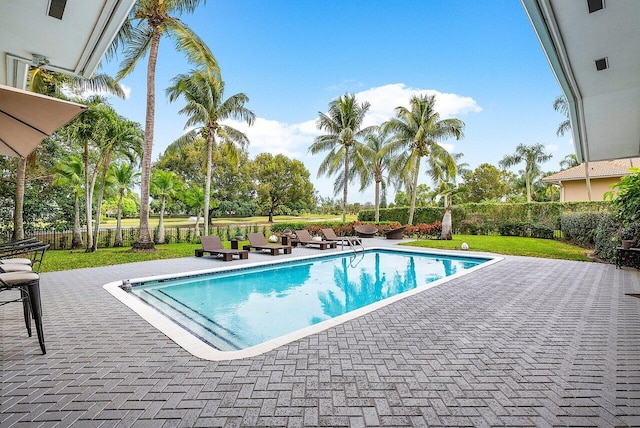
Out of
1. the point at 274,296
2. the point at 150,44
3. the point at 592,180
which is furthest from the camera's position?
the point at 592,180

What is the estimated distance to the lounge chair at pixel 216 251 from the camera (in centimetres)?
1109

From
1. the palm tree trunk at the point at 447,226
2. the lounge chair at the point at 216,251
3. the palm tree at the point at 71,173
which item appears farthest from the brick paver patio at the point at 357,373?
the palm tree trunk at the point at 447,226

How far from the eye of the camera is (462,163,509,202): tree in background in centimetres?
4100

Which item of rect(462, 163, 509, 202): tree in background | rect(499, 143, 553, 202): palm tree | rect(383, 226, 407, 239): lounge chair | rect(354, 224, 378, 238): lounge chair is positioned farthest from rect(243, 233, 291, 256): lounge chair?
rect(499, 143, 553, 202): palm tree

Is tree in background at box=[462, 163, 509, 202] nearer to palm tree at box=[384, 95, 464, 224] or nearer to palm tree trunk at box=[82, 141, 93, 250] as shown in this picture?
palm tree at box=[384, 95, 464, 224]

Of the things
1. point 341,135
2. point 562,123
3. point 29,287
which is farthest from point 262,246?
point 562,123

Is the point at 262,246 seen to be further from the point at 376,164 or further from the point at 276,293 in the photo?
the point at 376,164

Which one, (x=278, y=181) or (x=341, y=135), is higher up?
(x=341, y=135)

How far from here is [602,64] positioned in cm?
409

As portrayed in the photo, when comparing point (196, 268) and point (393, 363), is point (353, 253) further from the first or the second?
point (393, 363)

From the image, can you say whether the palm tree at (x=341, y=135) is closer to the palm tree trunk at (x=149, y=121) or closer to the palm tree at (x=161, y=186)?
the palm tree at (x=161, y=186)

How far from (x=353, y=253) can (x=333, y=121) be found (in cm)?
1293

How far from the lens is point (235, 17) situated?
672 inches

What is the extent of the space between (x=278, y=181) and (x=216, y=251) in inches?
1046
